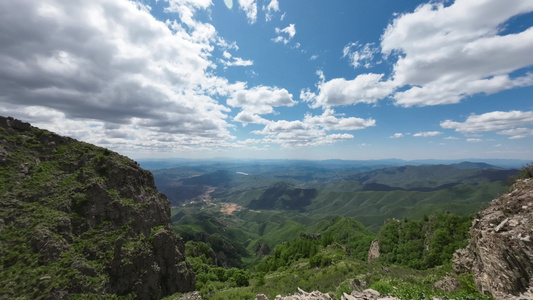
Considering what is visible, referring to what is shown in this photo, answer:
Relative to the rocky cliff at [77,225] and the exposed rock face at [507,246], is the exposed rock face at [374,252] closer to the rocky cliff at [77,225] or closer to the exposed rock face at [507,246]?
the exposed rock face at [507,246]

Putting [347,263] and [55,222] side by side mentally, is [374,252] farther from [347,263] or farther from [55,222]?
[55,222]

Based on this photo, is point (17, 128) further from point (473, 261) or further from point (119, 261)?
point (473, 261)

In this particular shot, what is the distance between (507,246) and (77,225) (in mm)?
65317

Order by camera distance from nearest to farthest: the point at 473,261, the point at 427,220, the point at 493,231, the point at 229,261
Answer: the point at 493,231 < the point at 473,261 < the point at 427,220 < the point at 229,261

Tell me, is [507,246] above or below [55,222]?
above

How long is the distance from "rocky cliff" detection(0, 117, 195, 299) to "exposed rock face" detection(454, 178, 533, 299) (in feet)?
176

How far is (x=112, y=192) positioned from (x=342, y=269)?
5684cm

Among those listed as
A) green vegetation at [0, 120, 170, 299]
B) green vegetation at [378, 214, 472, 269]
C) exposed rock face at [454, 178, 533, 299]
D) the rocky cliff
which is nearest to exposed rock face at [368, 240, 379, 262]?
green vegetation at [378, 214, 472, 269]

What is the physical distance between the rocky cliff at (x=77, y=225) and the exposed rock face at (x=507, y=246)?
53585mm

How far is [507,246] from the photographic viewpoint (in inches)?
683

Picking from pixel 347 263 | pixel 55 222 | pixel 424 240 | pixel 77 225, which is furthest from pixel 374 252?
pixel 55 222

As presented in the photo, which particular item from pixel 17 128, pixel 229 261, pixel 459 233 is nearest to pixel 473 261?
pixel 459 233

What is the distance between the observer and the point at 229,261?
172875mm

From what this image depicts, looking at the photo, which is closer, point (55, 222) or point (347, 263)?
point (55, 222)
